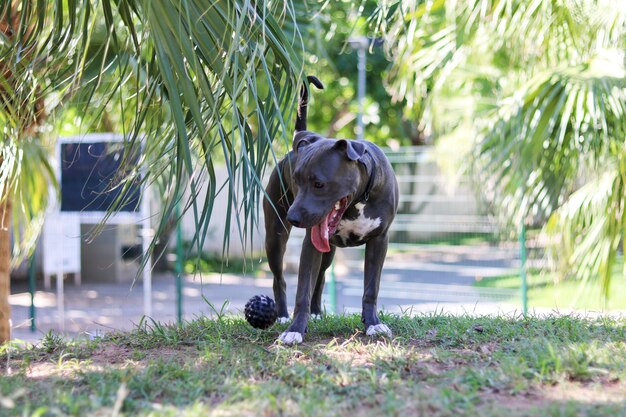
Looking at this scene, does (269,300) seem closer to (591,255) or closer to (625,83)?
(591,255)

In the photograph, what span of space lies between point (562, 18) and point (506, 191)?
181 cm

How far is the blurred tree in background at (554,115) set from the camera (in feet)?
19.6

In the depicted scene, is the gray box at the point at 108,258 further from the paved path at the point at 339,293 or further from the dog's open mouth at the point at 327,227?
the dog's open mouth at the point at 327,227

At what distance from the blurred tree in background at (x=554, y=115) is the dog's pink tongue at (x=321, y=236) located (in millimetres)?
1950

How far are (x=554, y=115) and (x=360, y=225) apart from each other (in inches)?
112

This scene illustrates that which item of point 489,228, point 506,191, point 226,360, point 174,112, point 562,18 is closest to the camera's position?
point 174,112

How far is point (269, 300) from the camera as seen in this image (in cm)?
443

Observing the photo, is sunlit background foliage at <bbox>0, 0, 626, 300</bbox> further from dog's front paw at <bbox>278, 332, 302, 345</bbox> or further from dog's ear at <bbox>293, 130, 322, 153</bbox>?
dog's front paw at <bbox>278, 332, 302, 345</bbox>

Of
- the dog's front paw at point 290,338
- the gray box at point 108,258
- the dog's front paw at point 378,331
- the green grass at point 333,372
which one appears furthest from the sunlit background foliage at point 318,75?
the gray box at point 108,258

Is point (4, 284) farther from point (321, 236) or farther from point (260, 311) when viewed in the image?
point (321, 236)

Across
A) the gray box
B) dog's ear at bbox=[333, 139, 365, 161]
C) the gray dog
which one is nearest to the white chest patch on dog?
the gray dog

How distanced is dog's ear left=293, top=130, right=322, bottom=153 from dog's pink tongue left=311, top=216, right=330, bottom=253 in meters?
0.50

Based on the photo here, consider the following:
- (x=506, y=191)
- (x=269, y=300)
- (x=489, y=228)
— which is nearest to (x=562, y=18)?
(x=506, y=191)

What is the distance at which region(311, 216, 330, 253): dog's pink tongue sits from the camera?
412 cm
